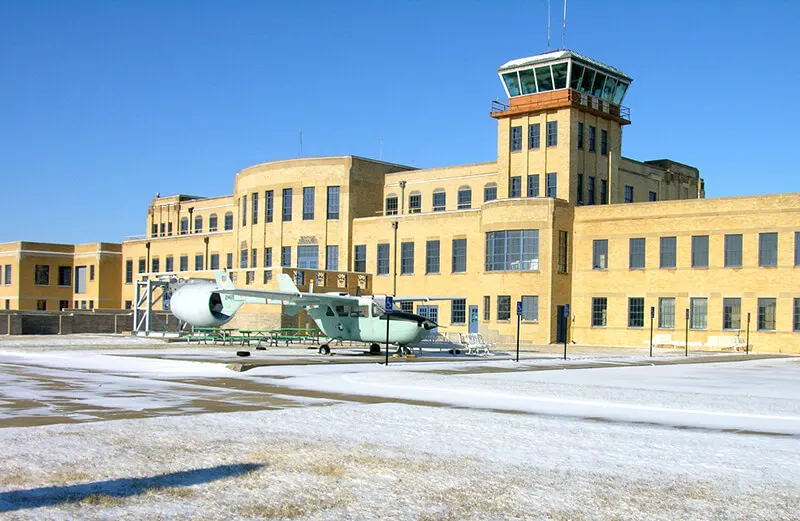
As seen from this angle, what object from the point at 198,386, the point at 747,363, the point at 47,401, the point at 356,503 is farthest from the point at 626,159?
the point at 356,503

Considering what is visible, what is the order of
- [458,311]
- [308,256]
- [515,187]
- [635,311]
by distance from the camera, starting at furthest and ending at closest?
[308,256] → [458,311] → [515,187] → [635,311]

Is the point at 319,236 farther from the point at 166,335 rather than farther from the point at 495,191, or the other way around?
the point at 166,335

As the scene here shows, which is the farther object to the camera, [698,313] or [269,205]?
[269,205]

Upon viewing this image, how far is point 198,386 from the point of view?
2141cm

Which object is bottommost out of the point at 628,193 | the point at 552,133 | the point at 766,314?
the point at 766,314

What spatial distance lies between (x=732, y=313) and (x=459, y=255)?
1893cm

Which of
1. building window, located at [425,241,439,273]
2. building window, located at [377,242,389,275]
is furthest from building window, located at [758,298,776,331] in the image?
building window, located at [377,242,389,275]

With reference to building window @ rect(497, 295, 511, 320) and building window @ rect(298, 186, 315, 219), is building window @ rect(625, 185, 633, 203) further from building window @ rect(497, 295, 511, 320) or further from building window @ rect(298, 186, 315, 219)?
building window @ rect(298, 186, 315, 219)

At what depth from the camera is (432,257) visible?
2510 inches

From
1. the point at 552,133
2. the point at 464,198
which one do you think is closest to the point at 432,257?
the point at 464,198

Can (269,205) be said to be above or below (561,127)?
below

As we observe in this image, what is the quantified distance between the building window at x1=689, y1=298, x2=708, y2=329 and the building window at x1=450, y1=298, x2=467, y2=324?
1509 cm

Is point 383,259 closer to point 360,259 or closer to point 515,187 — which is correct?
point 360,259

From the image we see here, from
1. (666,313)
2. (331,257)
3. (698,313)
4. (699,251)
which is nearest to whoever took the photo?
(698,313)
